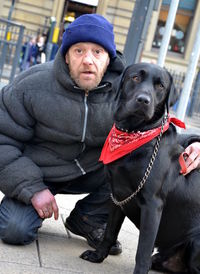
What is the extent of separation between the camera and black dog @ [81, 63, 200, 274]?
3213 millimetres

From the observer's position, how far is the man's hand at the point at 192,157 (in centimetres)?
342

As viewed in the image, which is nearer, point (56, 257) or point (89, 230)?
point (56, 257)

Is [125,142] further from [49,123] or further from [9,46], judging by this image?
[9,46]

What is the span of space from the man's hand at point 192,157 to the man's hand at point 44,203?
1025 mm

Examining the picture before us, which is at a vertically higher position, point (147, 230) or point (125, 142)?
point (125, 142)

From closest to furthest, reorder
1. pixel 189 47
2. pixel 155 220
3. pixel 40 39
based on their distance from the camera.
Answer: pixel 155 220, pixel 40 39, pixel 189 47

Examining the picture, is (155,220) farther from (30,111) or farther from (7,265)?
(30,111)

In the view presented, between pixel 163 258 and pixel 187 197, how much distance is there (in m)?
0.53

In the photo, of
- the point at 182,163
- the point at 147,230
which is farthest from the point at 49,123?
the point at 147,230

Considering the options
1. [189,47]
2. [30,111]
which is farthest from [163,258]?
[189,47]

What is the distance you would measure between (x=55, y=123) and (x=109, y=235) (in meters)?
0.89

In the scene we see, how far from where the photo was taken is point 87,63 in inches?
147

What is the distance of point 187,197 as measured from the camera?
3500 millimetres

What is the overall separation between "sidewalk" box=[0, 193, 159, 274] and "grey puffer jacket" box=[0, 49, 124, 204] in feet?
1.24
